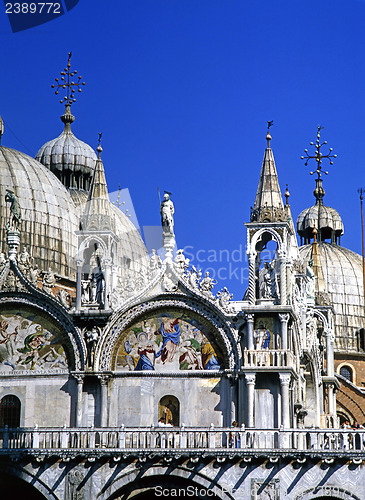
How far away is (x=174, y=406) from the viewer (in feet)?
126

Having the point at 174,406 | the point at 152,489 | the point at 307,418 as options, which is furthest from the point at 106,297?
the point at 307,418

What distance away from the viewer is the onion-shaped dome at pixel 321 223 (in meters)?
67.0

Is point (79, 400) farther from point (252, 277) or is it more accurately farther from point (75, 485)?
point (252, 277)

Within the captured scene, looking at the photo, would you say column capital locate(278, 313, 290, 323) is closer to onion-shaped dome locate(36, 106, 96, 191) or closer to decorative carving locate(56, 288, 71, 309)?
decorative carving locate(56, 288, 71, 309)

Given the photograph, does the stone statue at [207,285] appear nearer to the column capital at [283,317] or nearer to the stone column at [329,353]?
the column capital at [283,317]

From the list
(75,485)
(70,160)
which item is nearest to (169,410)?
(75,485)

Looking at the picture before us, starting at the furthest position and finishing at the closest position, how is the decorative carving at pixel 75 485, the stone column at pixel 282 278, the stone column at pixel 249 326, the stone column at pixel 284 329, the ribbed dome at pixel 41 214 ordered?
the ribbed dome at pixel 41 214 < the stone column at pixel 282 278 < the stone column at pixel 249 326 < the stone column at pixel 284 329 < the decorative carving at pixel 75 485

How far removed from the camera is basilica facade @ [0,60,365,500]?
3544cm

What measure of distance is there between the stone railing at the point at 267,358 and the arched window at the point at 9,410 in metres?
7.58

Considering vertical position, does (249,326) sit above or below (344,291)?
below

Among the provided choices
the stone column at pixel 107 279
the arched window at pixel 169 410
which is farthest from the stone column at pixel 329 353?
the stone column at pixel 107 279

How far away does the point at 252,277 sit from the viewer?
126 ft

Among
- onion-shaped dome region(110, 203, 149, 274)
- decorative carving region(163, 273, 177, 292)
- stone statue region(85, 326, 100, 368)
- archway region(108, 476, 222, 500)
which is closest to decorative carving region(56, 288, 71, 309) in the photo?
stone statue region(85, 326, 100, 368)

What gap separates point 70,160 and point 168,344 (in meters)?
19.9
